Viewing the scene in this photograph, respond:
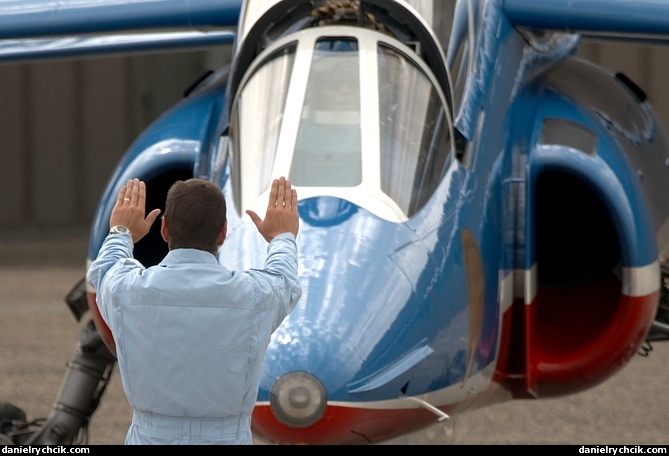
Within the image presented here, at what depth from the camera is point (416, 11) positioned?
15.8 feet

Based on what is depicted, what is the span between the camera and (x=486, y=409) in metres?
9.52

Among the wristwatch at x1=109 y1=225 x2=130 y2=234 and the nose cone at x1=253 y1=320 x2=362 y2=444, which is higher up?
the wristwatch at x1=109 y1=225 x2=130 y2=234

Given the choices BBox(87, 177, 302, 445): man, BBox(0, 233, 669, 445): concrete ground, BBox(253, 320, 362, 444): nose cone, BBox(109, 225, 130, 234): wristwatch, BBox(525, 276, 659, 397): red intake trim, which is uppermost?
BBox(109, 225, 130, 234): wristwatch

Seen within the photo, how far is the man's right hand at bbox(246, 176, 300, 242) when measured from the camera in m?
3.23

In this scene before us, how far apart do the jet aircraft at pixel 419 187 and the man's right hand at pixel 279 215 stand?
59 centimetres

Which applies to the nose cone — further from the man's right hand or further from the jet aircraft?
the man's right hand

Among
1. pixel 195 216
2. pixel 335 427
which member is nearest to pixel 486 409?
pixel 335 427

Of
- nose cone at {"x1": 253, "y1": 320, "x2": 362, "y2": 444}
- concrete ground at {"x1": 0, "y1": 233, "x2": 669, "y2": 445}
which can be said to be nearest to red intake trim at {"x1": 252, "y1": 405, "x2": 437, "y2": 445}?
nose cone at {"x1": 253, "y1": 320, "x2": 362, "y2": 444}

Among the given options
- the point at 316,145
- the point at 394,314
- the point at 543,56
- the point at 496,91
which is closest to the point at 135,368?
the point at 394,314

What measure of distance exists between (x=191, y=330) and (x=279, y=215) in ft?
1.32

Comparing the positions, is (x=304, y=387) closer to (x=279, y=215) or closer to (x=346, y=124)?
(x=279, y=215)

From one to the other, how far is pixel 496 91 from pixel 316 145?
108 centimetres

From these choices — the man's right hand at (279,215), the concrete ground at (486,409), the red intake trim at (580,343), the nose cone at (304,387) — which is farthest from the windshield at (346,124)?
the concrete ground at (486,409)

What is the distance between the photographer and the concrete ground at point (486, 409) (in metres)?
8.58
